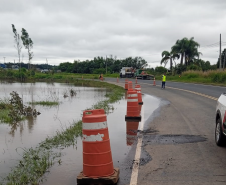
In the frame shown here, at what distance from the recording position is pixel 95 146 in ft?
16.7

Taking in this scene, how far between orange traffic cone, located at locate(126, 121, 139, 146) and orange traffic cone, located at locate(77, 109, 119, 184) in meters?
2.81

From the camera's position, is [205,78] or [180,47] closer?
[205,78]

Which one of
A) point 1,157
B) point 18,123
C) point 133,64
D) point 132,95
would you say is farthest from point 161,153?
point 133,64

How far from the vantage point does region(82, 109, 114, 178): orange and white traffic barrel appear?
5.07m

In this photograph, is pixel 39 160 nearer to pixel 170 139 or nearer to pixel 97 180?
pixel 97 180

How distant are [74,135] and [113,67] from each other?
305 feet

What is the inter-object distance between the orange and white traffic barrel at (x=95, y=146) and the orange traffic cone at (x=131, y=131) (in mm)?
2812

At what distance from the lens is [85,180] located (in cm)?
506

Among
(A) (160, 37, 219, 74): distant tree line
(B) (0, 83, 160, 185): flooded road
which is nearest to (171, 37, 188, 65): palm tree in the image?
(A) (160, 37, 219, 74): distant tree line

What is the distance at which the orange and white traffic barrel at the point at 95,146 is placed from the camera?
16.6ft

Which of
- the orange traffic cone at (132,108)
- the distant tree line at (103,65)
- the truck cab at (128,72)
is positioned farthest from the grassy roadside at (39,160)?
the distant tree line at (103,65)

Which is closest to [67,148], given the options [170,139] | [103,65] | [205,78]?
[170,139]

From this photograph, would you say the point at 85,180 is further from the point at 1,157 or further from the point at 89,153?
the point at 1,157

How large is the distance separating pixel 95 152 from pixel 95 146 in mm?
96
